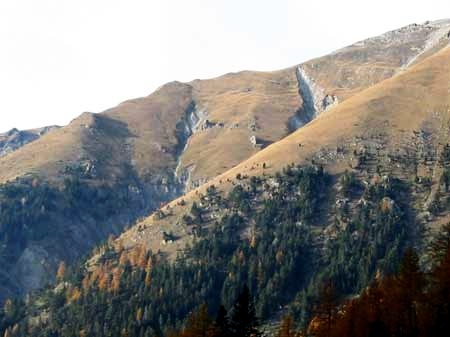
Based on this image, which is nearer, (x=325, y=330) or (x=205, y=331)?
(x=205, y=331)

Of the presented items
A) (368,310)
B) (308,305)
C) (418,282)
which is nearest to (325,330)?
(368,310)

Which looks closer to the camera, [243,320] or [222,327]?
[243,320]

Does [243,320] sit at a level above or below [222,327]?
above

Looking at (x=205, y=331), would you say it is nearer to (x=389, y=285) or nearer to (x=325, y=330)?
(x=325, y=330)

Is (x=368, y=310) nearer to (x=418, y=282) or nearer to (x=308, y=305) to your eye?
(x=418, y=282)

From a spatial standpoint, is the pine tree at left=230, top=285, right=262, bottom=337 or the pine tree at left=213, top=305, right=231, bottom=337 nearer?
the pine tree at left=230, top=285, right=262, bottom=337

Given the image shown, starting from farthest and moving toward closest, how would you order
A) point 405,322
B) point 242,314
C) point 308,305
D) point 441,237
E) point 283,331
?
point 308,305 → point 283,331 → point 441,237 → point 405,322 → point 242,314

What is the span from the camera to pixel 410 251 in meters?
92.8

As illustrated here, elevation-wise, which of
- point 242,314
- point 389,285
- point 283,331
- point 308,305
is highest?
point 242,314

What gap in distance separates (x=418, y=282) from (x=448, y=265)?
20.7ft

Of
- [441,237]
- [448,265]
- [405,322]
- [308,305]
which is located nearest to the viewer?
[448,265]

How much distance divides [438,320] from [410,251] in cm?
1178

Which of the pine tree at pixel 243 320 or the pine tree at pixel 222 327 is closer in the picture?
the pine tree at pixel 243 320

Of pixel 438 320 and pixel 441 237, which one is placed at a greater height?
pixel 441 237
